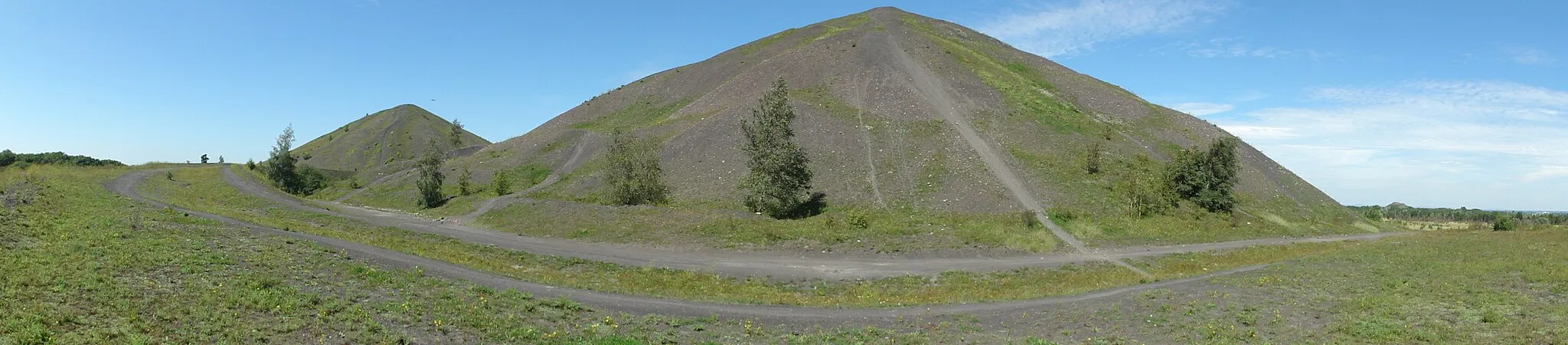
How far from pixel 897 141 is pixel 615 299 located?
4785 cm

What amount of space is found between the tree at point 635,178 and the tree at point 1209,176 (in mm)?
42971

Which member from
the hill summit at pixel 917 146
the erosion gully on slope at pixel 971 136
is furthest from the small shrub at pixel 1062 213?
the erosion gully on slope at pixel 971 136

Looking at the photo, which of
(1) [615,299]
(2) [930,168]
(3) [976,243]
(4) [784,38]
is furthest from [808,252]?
(4) [784,38]

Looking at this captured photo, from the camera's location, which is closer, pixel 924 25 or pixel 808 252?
pixel 808 252

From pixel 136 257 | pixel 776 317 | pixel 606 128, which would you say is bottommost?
pixel 776 317

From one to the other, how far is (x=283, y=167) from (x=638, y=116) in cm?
4616

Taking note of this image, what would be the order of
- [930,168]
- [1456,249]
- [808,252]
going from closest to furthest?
[1456,249] → [808,252] → [930,168]

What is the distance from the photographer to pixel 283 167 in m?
82.4

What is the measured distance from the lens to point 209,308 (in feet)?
42.5

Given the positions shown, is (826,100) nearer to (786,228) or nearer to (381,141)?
(786,228)

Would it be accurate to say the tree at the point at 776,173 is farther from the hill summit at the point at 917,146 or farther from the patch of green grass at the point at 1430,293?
the patch of green grass at the point at 1430,293

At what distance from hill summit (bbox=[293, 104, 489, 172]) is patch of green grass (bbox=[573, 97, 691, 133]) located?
101 feet

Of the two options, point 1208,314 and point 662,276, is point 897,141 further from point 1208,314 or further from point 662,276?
point 1208,314

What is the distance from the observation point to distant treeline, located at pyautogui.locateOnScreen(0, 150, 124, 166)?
226 ft
